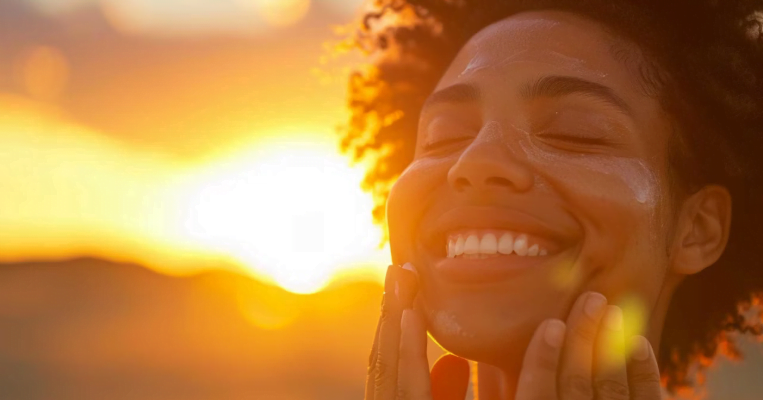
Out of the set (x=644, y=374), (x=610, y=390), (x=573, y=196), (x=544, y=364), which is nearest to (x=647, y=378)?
(x=644, y=374)

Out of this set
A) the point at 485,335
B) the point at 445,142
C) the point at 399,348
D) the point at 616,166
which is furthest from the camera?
the point at 445,142

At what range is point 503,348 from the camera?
8.68 ft

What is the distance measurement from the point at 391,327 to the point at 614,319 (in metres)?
0.84

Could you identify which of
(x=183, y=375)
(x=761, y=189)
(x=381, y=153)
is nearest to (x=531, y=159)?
(x=761, y=189)

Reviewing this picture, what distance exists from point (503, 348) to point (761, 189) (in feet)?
5.25

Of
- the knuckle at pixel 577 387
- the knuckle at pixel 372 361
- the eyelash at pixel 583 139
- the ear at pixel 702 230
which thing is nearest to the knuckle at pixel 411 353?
the knuckle at pixel 372 361

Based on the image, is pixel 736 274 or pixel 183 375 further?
pixel 183 375

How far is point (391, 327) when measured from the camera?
2904 millimetres

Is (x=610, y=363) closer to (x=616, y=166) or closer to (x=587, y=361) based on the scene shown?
(x=587, y=361)

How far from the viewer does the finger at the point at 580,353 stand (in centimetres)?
251

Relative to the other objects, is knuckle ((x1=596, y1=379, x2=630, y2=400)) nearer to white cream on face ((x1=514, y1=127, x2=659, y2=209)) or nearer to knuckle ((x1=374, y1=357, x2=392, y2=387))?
white cream on face ((x1=514, y1=127, x2=659, y2=209))

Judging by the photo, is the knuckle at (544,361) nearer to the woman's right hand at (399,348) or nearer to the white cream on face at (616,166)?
the woman's right hand at (399,348)

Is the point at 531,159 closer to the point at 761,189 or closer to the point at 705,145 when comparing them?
the point at 705,145

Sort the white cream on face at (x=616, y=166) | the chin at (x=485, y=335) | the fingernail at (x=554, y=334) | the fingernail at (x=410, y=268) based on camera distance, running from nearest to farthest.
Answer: the fingernail at (x=554, y=334) < the chin at (x=485, y=335) < the white cream on face at (x=616, y=166) < the fingernail at (x=410, y=268)
